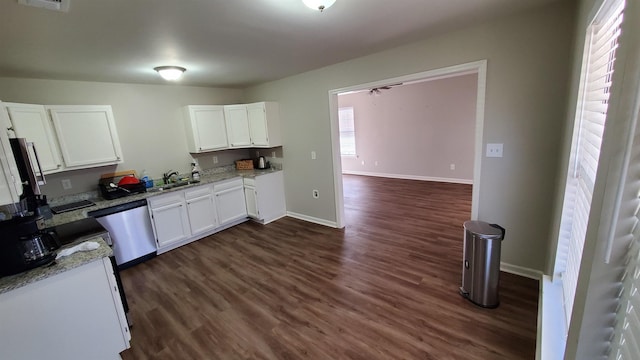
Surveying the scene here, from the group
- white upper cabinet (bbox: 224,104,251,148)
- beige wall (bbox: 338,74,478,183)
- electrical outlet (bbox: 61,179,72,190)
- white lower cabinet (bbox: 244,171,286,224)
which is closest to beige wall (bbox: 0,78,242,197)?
electrical outlet (bbox: 61,179,72,190)

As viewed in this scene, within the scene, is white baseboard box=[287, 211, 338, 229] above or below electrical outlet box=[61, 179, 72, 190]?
below

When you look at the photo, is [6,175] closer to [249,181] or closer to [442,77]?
[249,181]

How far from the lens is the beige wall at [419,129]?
5648 mm

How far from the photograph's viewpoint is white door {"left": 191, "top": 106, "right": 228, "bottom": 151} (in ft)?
13.2

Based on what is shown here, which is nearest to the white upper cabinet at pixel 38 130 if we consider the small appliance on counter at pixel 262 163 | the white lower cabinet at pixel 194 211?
the white lower cabinet at pixel 194 211

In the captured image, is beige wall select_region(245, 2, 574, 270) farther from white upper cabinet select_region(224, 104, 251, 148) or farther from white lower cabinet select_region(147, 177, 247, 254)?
white lower cabinet select_region(147, 177, 247, 254)

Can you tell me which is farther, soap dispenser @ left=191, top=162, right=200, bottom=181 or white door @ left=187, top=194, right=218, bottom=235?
soap dispenser @ left=191, top=162, right=200, bottom=181

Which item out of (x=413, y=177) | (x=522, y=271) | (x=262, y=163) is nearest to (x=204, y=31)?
(x=262, y=163)

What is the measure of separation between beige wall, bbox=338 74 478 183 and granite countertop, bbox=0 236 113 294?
245 inches

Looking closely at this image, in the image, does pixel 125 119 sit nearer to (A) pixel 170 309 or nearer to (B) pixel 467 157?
(A) pixel 170 309

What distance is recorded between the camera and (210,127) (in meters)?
4.14

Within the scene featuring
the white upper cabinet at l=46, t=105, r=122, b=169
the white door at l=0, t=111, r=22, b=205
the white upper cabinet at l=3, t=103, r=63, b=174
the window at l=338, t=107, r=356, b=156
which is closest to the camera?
the white door at l=0, t=111, r=22, b=205

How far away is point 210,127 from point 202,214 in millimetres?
1418

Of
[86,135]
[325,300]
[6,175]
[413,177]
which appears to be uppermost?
[86,135]
